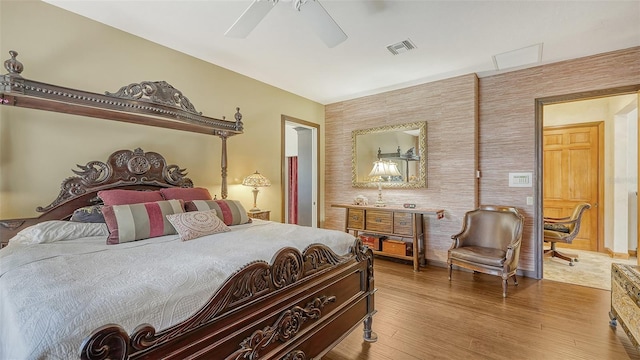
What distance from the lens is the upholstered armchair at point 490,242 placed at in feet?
10.5

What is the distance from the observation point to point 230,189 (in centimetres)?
386

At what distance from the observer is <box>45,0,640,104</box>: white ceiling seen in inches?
98.0

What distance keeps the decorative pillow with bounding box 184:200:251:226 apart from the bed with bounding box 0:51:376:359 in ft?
0.28

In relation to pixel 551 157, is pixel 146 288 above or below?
below

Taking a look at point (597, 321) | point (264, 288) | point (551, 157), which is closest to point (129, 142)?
point (264, 288)

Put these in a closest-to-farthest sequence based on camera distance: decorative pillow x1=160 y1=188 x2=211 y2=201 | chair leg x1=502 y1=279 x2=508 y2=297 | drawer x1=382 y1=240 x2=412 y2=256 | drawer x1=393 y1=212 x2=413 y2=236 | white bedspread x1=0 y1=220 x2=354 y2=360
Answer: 1. white bedspread x1=0 y1=220 x2=354 y2=360
2. decorative pillow x1=160 y1=188 x2=211 y2=201
3. chair leg x1=502 y1=279 x2=508 y2=297
4. drawer x1=393 y1=212 x2=413 y2=236
5. drawer x1=382 y1=240 x2=412 y2=256

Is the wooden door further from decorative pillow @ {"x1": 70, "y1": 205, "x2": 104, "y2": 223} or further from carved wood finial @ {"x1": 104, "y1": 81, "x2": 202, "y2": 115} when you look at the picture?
decorative pillow @ {"x1": 70, "y1": 205, "x2": 104, "y2": 223}

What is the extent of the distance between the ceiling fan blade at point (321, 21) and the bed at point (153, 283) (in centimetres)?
167

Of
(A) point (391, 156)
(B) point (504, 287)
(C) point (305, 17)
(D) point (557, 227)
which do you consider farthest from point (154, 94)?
(D) point (557, 227)

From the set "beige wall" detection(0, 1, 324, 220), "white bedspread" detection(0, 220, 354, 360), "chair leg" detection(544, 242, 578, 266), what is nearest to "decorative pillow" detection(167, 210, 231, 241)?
"white bedspread" detection(0, 220, 354, 360)

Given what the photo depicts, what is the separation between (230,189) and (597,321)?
4.26 m

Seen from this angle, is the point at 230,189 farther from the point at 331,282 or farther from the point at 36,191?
the point at 331,282

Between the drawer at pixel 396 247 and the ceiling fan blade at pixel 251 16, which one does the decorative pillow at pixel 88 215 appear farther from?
the drawer at pixel 396 247

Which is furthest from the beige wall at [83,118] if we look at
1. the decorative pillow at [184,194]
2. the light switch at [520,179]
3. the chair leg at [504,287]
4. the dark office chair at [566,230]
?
the dark office chair at [566,230]
